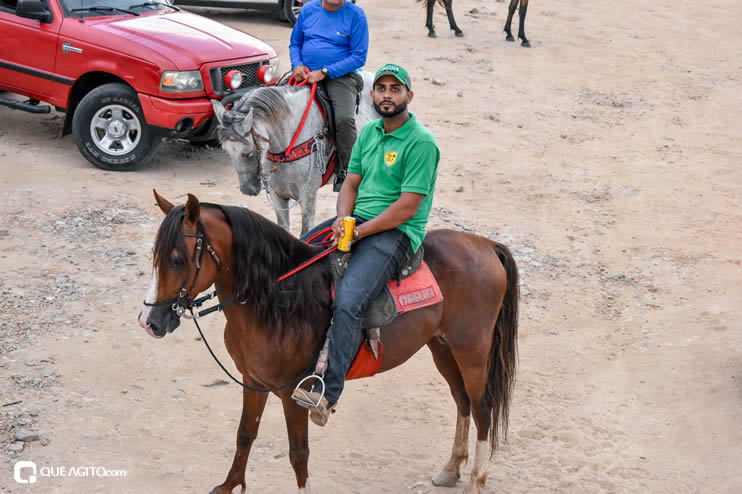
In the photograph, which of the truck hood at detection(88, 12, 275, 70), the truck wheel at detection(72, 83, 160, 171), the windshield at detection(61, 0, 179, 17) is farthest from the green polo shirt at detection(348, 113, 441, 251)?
the windshield at detection(61, 0, 179, 17)

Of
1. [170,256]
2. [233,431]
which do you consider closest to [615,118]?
[233,431]

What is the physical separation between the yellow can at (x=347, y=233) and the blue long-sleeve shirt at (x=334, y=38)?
3.33 meters

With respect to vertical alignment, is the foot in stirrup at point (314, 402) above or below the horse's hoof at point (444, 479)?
above

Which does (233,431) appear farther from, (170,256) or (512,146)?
(512,146)

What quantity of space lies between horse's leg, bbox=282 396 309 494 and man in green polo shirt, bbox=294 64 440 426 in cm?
19

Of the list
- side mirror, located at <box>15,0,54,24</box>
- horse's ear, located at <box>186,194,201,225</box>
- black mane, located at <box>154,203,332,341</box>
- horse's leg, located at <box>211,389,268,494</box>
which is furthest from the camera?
side mirror, located at <box>15,0,54,24</box>

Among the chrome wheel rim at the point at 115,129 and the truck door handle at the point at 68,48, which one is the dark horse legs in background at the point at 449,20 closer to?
the chrome wheel rim at the point at 115,129

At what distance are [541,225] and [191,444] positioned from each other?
17.4 ft

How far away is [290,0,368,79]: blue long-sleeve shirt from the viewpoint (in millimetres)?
7312

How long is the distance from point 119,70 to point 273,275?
603cm

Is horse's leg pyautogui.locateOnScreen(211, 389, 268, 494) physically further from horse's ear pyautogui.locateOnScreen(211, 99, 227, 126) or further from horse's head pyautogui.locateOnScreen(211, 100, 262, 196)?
horse's ear pyautogui.locateOnScreen(211, 99, 227, 126)

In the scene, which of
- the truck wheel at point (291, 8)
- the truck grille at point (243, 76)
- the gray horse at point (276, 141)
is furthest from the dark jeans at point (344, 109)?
the truck wheel at point (291, 8)

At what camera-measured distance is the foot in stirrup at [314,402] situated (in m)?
4.20

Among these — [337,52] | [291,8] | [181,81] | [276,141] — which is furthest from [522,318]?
[291,8]
